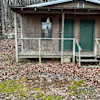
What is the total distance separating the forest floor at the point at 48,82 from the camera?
13.2 feet

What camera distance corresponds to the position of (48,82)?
5.06m

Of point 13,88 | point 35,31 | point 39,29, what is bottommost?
point 13,88

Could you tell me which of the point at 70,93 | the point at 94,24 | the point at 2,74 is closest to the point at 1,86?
the point at 2,74

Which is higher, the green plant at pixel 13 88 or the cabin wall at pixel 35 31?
the cabin wall at pixel 35 31

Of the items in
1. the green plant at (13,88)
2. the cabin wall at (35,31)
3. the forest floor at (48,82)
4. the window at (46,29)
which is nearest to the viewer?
the forest floor at (48,82)

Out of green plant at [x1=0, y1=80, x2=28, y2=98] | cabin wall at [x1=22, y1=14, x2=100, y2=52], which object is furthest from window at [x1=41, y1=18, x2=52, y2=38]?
green plant at [x1=0, y1=80, x2=28, y2=98]

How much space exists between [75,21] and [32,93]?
618cm

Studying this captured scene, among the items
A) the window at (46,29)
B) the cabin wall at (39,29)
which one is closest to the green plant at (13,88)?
the cabin wall at (39,29)

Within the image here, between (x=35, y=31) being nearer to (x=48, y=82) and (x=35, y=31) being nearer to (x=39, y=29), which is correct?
(x=39, y=29)

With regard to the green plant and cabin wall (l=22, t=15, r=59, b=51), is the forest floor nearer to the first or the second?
the green plant

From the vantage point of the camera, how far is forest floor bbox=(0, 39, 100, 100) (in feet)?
13.2

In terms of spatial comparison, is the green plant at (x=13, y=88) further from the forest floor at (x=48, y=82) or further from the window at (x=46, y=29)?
the window at (x=46, y=29)

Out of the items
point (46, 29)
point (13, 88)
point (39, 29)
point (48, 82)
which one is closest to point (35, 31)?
point (39, 29)

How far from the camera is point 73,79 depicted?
17.4ft
